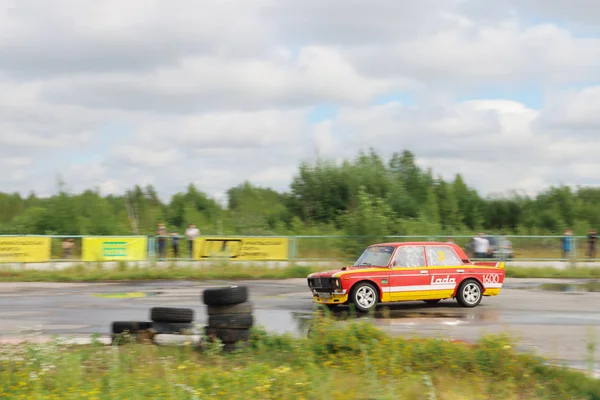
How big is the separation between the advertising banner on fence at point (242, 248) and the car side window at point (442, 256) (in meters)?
13.5

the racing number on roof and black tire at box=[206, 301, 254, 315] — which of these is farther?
the racing number on roof

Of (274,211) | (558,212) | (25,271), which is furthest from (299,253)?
(558,212)

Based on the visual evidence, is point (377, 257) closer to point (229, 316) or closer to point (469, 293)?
point (469, 293)

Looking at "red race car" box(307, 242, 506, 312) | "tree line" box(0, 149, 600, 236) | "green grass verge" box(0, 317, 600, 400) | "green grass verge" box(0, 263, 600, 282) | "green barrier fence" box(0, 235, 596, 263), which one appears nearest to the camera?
"green grass verge" box(0, 317, 600, 400)

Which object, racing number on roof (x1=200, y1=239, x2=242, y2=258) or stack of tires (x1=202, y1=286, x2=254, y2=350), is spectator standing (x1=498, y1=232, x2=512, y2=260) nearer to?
racing number on roof (x1=200, y1=239, x2=242, y2=258)

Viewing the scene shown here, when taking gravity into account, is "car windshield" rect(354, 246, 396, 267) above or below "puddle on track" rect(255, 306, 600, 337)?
above

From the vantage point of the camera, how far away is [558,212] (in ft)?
222

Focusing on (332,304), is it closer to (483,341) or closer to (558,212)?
(483,341)

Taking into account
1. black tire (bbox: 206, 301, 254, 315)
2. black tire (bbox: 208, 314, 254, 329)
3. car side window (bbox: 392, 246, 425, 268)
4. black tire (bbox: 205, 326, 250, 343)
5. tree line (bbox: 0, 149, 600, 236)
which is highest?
tree line (bbox: 0, 149, 600, 236)

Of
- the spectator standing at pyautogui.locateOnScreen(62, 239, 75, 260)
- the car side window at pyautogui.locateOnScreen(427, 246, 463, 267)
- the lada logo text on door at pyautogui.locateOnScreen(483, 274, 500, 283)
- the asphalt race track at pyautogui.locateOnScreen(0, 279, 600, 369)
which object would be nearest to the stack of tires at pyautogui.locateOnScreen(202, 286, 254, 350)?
the asphalt race track at pyautogui.locateOnScreen(0, 279, 600, 369)

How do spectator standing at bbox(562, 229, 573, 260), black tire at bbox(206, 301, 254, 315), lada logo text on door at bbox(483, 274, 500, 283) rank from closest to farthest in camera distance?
black tire at bbox(206, 301, 254, 315) < lada logo text on door at bbox(483, 274, 500, 283) < spectator standing at bbox(562, 229, 573, 260)

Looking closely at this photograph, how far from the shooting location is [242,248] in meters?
29.9

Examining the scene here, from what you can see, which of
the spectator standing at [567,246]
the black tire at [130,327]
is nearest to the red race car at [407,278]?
the black tire at [130,327]

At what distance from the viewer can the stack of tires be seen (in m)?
10.1
